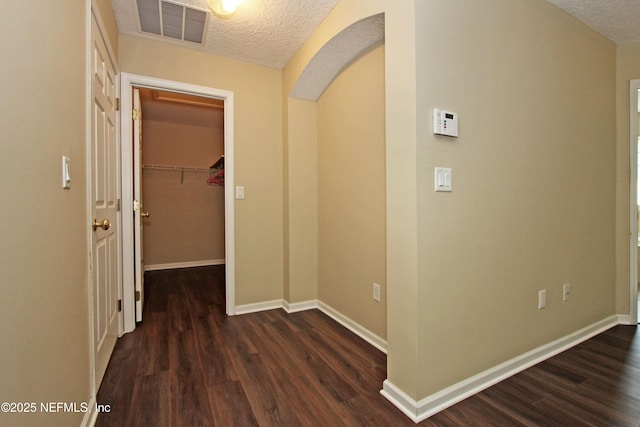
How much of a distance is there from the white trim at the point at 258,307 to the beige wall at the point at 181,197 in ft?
8.57

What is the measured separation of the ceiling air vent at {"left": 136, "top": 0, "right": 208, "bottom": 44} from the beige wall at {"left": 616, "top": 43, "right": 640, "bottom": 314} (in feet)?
11.3

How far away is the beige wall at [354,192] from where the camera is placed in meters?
2.14

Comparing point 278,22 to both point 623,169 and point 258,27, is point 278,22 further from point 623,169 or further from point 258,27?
point 623,169

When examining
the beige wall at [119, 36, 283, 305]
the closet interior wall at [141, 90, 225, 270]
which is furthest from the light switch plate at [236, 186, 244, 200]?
the closet interior wall at [141, 90, 225, 270]

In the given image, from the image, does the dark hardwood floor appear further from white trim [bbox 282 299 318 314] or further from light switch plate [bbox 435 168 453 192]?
light switch plate [bbox 435 168 453 192]

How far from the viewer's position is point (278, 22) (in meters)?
2.24

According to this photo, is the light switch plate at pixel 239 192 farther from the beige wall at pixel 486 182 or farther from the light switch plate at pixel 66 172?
the light switch plate at pixel 66 172

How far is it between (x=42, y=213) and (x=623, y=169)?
379cm

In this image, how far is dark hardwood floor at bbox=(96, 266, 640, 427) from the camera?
1.42 m

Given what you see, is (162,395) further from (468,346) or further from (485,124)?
(485,124)

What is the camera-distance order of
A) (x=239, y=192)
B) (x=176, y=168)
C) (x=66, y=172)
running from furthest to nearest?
(x=176, y=168)
(x=239, y=192)
(x=66, y=172)

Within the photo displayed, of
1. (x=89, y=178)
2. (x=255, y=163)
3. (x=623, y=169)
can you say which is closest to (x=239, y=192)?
(x=255, y=163)

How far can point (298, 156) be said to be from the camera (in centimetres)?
290

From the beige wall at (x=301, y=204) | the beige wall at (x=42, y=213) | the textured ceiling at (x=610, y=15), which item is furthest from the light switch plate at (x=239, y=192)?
the textured ceiling at (x=610, y=15)
